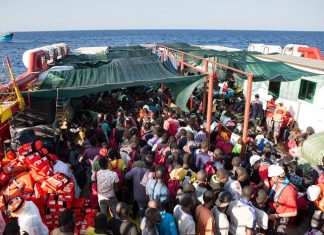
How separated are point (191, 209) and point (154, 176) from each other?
992mm

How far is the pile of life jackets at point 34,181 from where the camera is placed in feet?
15.1

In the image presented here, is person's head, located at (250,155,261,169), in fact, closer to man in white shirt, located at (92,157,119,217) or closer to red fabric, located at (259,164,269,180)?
red fabric, located at (259,164,269,180)

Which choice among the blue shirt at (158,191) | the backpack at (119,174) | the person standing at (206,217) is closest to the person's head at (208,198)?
the person standing at (206,217)

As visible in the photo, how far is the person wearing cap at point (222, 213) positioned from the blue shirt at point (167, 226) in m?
0.64

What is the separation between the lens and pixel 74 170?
6.18 metres

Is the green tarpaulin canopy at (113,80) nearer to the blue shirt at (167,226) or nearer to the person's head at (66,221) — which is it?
the person's head at (66,221)

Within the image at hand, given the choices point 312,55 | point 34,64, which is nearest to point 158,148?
point 34,64

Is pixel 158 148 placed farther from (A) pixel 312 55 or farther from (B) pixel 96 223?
(A) pixel 312 55

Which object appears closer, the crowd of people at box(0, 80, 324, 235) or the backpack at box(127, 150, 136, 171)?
the crowd of people at box(0, 80, 324, 235)

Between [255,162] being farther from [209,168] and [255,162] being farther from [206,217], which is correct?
[206,217]

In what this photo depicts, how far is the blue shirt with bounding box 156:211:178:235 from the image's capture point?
12.0 ft

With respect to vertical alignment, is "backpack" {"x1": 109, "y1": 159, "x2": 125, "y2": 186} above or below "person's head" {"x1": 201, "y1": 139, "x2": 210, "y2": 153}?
below

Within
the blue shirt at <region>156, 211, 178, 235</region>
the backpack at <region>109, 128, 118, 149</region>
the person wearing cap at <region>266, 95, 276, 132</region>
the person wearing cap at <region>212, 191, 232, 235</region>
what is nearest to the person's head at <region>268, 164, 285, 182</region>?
the person wearing cap at <region>212, 191, 232, 235</region>

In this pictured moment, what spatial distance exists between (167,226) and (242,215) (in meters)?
1.11
